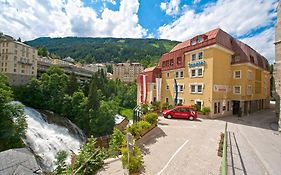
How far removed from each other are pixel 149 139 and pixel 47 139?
25.0 m

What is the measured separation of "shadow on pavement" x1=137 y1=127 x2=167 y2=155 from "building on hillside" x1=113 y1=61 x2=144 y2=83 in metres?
123

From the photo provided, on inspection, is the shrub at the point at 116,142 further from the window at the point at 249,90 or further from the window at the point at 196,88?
the window at the point at 249,90

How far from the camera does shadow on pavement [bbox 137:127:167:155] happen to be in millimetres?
10352

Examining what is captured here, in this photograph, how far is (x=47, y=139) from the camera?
3027 centimetres

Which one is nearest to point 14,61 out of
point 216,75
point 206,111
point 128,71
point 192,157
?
point 206,111

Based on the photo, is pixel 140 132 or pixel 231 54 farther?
pixel 231 54

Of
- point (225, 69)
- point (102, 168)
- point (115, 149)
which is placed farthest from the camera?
point (225, 69)

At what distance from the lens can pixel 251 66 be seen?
27016 mm

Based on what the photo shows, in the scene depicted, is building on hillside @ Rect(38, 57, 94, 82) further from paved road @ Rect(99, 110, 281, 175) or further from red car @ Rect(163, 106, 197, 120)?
paved road @ Rect(99, 110, 281, 175)

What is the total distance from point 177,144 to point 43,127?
106 feet

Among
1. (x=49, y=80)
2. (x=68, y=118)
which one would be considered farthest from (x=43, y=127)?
(x=49, y=80)

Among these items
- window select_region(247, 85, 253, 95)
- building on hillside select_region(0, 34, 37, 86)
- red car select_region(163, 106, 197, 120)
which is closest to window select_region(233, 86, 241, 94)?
window select_region(247, 85, 253, 95)

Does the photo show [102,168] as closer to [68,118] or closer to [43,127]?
[43,127]

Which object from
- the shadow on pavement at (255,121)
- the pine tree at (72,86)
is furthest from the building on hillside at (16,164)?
the pine tree at (72,86)
